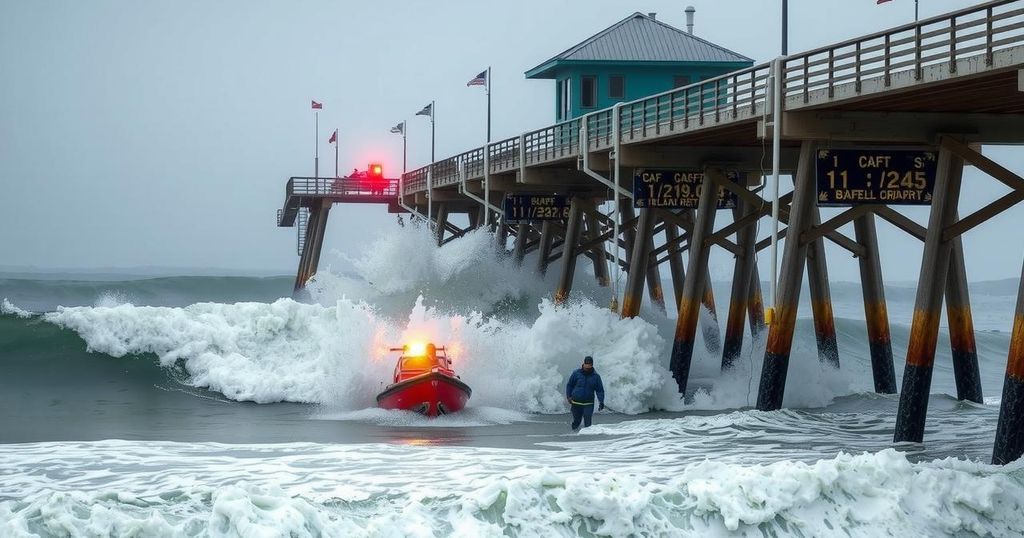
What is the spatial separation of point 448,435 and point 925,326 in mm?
7487

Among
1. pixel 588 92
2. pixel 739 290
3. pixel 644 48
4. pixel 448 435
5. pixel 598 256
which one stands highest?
pixel 644 48

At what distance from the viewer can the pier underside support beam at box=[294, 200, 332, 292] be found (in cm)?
6544

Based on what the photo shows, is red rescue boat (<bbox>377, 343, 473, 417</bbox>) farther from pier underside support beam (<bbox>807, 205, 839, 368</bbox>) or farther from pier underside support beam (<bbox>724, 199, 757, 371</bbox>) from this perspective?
pier underside support beam (<bbox>807, 205, 839, 368</bbox>)

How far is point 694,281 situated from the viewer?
92.8 feet

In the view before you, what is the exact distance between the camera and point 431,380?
80.2 ft

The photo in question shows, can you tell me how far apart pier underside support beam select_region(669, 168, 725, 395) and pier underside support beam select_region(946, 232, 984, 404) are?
206 inches

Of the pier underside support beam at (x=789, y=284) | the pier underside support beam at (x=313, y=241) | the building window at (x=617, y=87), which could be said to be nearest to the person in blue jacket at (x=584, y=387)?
the pier underside support beam at (x=789, y=284)

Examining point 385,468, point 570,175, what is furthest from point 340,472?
point 570,175

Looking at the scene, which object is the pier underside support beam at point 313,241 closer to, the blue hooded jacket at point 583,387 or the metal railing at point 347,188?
the metal railing at point 347,188

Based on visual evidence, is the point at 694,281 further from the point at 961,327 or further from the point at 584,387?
the point at 584,387

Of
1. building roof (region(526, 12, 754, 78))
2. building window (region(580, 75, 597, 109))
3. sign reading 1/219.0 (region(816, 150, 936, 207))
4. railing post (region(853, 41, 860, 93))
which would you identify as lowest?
sign reading 1/219.0 (region(816, 150, 936, 207))

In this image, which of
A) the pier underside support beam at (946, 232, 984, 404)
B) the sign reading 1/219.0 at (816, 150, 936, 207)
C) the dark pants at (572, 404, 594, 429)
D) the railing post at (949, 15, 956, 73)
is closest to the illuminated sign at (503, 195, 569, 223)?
the pier underside support beam at (946, 232, 984, 404)

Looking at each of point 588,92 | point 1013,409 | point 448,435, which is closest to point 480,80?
point 588,92

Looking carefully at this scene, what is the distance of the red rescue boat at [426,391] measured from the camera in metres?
24.5
